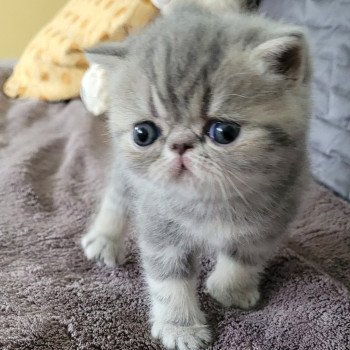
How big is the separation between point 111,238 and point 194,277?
238 millimetres

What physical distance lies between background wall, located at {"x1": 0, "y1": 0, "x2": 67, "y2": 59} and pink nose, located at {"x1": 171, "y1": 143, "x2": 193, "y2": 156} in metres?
2.10

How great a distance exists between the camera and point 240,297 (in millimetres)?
923

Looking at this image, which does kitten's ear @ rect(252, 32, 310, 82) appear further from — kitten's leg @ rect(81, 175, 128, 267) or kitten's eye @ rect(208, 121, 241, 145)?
kitten's leg @ rect(81, 175, 128, 267)

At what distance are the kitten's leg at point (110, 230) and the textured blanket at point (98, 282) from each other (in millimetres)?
22

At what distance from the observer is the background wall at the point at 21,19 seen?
2.58 m

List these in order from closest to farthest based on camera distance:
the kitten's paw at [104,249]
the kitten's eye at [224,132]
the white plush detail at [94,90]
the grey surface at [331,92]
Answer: the kitten's eye at [224,132] → the kitten's paw at [104,249] → the grey surface at [331,92] → the white plush detail at [94,90]

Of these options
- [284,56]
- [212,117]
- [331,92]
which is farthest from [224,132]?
[331,92]

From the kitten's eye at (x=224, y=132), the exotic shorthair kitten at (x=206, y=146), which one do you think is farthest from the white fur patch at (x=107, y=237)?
the kitten's eye at (x=224, y=132)

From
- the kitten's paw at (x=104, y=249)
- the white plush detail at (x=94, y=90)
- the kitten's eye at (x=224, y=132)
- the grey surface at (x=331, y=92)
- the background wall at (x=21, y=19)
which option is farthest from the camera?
the background wall at (x=21, y=19)

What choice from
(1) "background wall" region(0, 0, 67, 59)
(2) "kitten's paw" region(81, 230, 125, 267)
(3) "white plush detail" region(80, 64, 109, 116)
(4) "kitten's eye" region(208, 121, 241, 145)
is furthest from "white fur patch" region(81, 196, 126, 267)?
(1) "background wall" region(0, 0, 67, 59)

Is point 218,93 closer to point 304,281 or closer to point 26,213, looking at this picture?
point 304,281

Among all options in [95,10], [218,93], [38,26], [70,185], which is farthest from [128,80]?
[38,26]

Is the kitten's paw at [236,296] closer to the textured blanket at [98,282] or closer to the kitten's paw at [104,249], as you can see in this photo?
the textured blanket at [98,282]

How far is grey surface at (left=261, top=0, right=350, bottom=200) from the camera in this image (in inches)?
49.3
